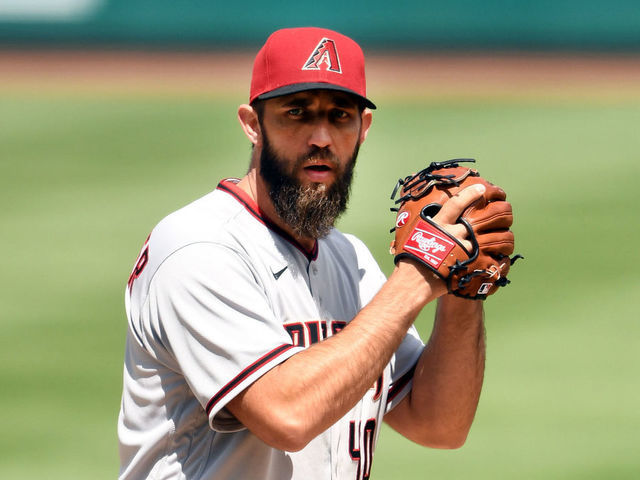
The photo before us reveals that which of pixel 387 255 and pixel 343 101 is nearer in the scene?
pixel 343 101

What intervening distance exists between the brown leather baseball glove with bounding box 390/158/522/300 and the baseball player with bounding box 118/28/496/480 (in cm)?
3

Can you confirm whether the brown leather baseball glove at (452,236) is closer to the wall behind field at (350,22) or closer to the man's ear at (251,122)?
the man's ear at (251,122)

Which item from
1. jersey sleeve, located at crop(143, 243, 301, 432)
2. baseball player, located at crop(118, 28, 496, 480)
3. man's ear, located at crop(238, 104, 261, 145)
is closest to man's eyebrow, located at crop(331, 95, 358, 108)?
baseball player, located at crop(118, 28, 496, 480)

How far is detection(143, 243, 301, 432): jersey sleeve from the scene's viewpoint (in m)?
2.07

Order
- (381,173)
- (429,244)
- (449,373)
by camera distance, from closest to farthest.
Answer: (429,244), (449,373), (381,173)

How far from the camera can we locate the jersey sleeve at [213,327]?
207cm

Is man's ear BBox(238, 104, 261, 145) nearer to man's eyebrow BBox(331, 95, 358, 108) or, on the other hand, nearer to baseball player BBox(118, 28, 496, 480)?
baseball player BBox(118, 28, 496, 480)

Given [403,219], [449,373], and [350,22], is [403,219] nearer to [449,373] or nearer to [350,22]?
[449,373]

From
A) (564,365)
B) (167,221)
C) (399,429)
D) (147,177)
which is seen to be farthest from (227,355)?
(147,177)

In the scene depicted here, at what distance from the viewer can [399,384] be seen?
8.70ft

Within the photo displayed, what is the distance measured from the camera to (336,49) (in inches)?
96.8

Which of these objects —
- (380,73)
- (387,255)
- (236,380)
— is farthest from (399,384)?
(380,73)

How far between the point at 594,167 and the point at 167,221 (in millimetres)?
6660

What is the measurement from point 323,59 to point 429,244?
0.57 metres
